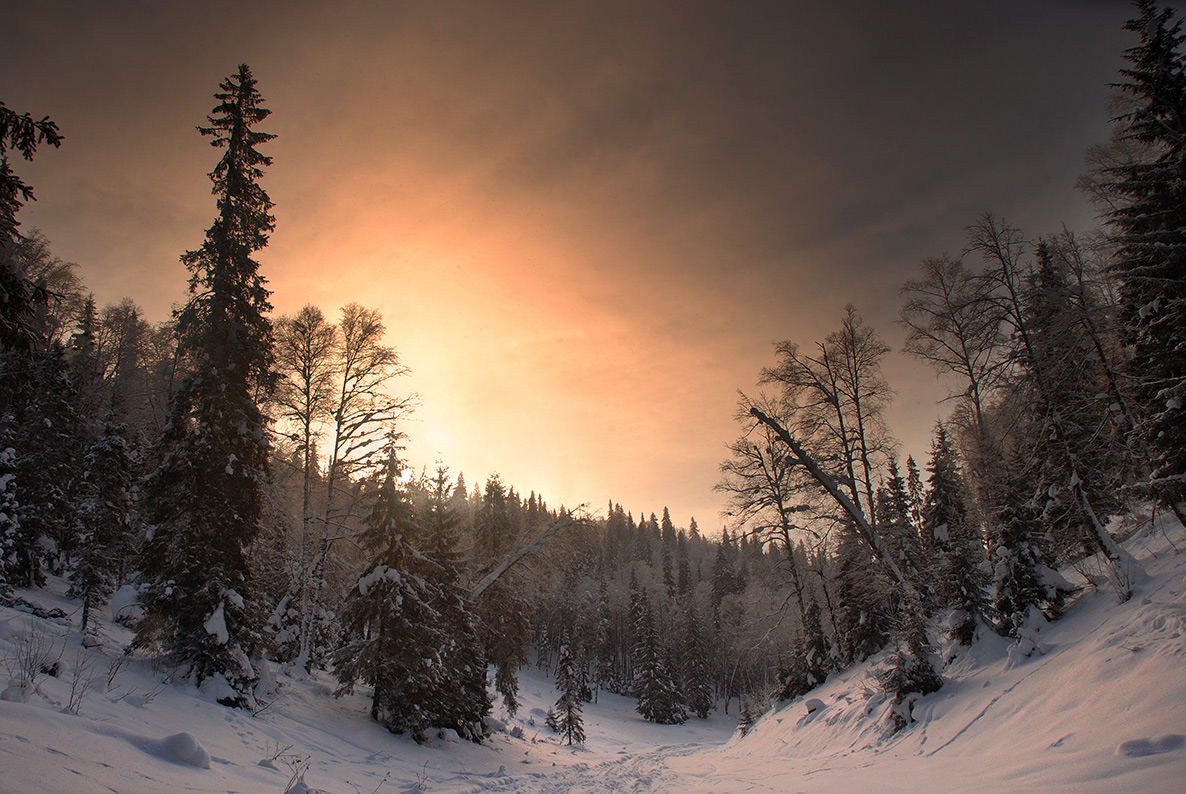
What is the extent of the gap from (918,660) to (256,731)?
572 inches

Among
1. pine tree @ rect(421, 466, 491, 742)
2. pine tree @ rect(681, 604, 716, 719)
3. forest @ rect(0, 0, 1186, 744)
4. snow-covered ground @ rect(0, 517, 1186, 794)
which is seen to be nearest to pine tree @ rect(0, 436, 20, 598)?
forest @ rect(0, 0, 1186, 744)

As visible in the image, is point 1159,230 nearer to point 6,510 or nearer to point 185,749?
point 185,749

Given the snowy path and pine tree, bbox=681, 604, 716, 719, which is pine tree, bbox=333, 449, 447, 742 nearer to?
the snowy path

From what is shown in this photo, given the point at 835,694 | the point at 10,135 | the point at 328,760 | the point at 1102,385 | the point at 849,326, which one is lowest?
the point at 835,694

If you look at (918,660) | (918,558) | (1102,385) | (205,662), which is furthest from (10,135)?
(918,558)

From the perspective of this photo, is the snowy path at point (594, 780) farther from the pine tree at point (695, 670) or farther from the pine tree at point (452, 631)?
the pine tree at point (695, 670)

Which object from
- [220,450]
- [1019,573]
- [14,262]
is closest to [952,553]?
[1019,573]

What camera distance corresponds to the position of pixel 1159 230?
10.2 metres

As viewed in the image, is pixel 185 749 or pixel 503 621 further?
pixel 503 621

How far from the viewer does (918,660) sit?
12.1m

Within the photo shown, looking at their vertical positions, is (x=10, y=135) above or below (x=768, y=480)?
above

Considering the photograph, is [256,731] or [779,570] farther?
[779,570]

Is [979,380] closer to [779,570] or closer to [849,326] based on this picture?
[849,326]

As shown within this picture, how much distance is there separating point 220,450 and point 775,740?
18.8 m
